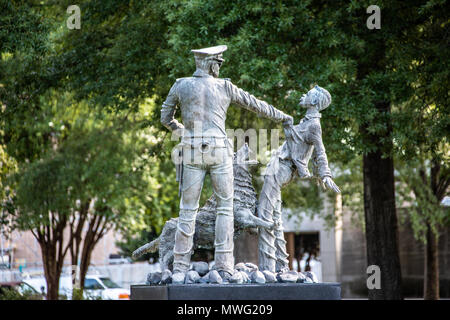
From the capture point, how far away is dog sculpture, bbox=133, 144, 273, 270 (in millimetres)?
9891

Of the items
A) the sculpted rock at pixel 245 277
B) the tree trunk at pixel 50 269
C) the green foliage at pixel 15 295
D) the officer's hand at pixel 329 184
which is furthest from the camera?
the tree trunk at pixel 50 269

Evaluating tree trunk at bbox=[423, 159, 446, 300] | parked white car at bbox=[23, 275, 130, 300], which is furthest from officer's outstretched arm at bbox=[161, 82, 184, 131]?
tree trunk at bbox=[423, 159, 446, 300]

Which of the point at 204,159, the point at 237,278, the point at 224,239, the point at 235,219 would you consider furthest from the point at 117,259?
the point at 237,278

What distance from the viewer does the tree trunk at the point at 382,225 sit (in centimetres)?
1717

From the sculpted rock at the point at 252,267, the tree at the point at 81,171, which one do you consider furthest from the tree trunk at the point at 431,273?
the sculpted rock at the point at 252,267

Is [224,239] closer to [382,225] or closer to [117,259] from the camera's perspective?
[382,225]

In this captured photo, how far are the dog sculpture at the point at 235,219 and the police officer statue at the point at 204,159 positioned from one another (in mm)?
508

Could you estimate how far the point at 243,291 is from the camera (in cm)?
864

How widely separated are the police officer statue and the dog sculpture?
508 mm

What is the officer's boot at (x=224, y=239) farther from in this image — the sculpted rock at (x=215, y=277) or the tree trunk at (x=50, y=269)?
the tree trunk at (x=50, y=269)

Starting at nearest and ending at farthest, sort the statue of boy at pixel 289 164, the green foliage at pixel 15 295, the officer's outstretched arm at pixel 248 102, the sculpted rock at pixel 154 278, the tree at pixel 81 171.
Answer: the sculpted rock at pixel 154 278 → the officer's outstretched arm at pixel 248 102 → the statue of boy at pixel 289 164 → the green foliage at pixel 15 295 → the tree at pixel 81 171

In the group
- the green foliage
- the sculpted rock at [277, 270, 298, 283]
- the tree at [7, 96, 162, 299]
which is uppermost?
the tree at [7, 96, 162, 299]

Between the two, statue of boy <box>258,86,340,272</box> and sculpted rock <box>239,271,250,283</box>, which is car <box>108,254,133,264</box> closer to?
statue of boy <box>258,86,340,272</box>

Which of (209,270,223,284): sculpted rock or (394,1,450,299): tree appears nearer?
(209,270,223,284): sculpted rock
